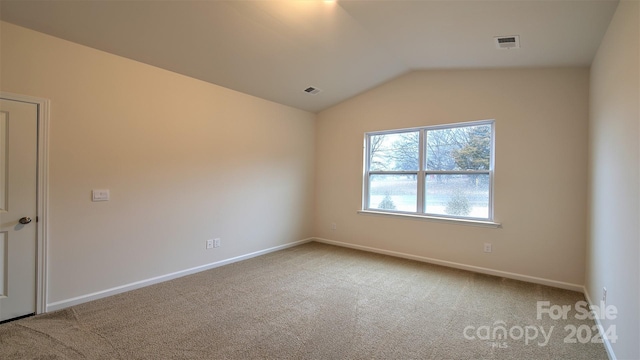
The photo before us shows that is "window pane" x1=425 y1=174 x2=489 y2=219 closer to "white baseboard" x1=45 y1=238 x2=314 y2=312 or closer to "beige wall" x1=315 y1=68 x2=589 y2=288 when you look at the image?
"beige wall" x1=315 y1=68 x2=589 y2=288

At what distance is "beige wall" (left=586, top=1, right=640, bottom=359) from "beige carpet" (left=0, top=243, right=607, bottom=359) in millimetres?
510

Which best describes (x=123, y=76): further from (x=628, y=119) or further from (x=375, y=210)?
(x=628, y=119)

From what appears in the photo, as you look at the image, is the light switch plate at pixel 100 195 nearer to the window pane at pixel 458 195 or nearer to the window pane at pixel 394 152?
the window pane at pixel 394 152

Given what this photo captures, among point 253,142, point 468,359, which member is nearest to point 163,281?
point 253,142

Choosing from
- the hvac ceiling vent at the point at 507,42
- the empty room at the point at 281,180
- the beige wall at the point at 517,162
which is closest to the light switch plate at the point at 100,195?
the empty room at the point at 281,180

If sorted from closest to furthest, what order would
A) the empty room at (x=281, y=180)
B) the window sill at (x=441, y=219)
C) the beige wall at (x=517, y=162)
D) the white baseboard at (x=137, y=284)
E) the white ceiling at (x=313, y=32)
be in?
the empty room at (x=281, y=180)
the white ceiling at (x=313, y=32)
the white baseboard at (x=137, y=284)
the beige wall at (x=517, y=162)
the window sill at (x=441, y=219)

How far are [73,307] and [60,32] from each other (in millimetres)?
2530

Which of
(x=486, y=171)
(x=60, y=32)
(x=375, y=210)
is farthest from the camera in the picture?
(x=375, y=210)

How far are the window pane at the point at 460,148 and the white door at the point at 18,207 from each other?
15.2 ft

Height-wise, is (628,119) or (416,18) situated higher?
(416,18)

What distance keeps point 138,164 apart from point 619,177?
4.31m

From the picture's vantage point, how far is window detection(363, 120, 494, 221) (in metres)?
3.95

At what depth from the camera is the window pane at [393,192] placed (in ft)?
15.0

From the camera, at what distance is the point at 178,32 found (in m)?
2.80
